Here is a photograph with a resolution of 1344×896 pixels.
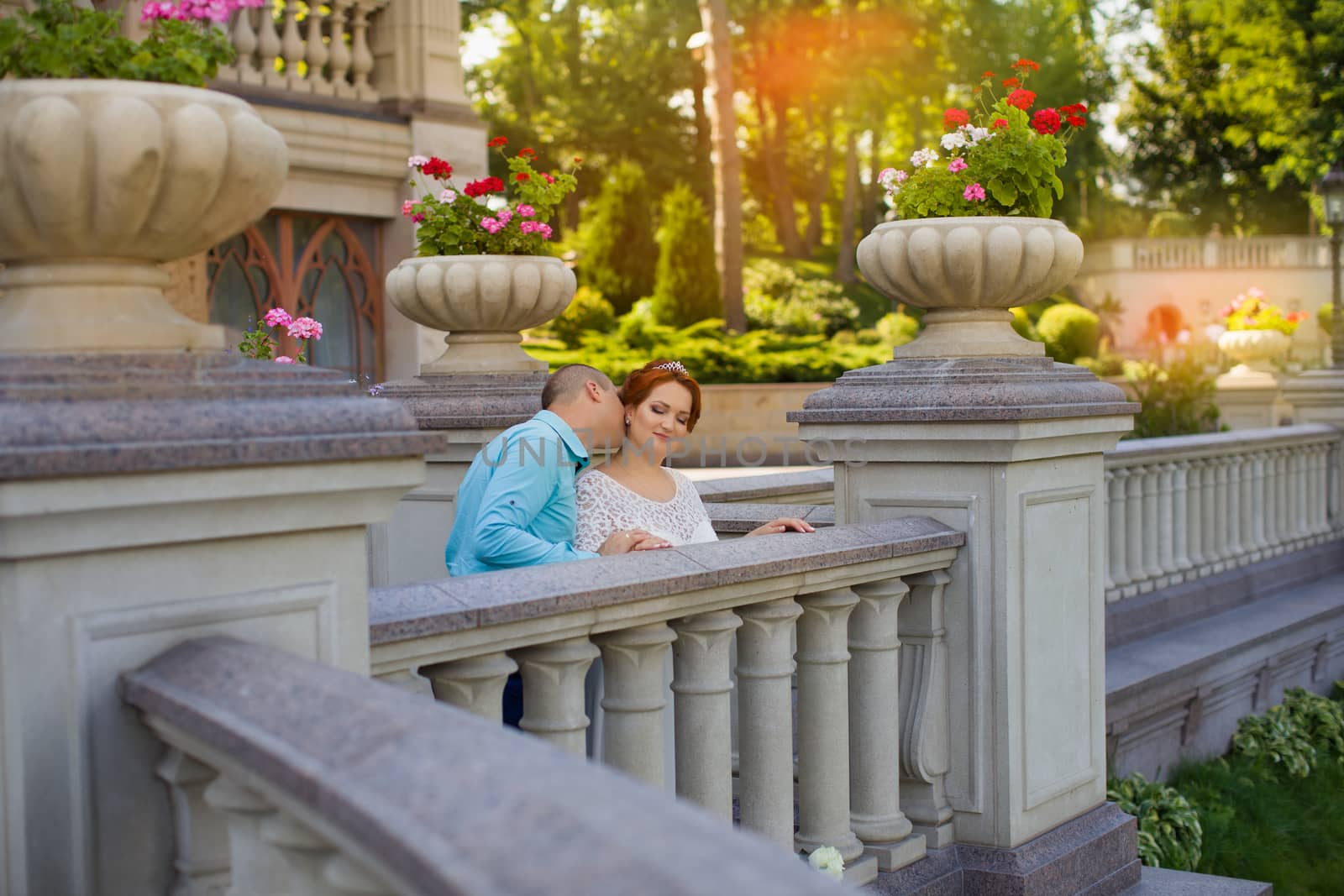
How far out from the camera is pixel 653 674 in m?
3.02

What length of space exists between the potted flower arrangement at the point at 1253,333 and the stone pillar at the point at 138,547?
57.3 ft

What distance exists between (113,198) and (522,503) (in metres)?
1.94

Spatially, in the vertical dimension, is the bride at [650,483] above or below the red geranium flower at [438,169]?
below

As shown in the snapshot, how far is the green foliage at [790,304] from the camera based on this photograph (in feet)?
86.3

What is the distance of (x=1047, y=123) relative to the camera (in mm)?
4395

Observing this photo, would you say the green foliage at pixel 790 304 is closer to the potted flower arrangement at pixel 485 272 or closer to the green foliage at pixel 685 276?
the green foliage at pixel 685 276

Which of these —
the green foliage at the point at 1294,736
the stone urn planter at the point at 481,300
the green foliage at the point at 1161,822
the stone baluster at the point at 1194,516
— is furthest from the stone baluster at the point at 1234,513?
the stone urn planter at the point at 481,300

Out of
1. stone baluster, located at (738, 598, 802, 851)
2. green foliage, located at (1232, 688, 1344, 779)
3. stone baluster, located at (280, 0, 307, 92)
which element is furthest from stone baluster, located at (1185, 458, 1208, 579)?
stone baluster, located at (280, 0, 307, 92)

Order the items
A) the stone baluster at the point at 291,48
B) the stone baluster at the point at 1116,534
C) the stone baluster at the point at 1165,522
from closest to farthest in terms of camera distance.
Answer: the stone baluster at the point at 1116,534 → the stone baluster at the point at 1165,522 → the stone baluster at the point at 291,48

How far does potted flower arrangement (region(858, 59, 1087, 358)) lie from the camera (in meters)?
4.20

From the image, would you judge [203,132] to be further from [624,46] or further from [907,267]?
[624,46]

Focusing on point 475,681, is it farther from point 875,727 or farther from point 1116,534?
point 1116,534

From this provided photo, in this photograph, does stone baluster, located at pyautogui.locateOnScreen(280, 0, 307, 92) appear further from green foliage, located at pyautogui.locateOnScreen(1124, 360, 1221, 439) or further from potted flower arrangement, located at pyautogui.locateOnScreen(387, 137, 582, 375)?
green foliage, located at pyautogui.locateOnScreen(1124, 360, 1221, 439)

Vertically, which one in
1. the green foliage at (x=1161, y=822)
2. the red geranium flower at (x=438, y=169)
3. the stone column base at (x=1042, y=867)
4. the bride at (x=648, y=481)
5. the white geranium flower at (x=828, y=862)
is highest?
the red geranium flower at (x=438, y=169)
